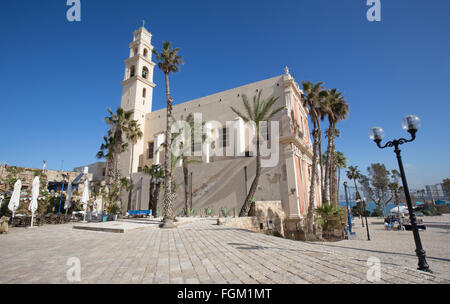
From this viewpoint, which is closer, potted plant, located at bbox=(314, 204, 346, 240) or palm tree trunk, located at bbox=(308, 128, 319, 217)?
potted plant, located at bbox=(314, 204, 346, 240)

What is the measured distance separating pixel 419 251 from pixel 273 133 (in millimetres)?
16238

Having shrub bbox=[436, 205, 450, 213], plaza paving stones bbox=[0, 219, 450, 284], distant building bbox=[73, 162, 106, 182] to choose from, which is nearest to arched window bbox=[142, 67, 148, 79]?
distant building bbox=[73, 162, 106, 182]

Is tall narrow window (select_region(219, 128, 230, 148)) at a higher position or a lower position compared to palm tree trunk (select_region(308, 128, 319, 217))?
higher

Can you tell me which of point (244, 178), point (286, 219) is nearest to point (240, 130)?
point (244, 178)

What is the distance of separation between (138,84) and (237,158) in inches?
756

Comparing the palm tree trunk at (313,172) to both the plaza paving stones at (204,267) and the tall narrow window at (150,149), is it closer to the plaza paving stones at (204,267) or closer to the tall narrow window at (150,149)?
the plaza paving stones at (204,267)

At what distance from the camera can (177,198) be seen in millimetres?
22969

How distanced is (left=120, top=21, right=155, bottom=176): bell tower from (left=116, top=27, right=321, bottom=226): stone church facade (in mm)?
176

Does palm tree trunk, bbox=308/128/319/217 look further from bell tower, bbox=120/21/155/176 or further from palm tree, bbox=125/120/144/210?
bell tower, bbox=120/21/155/176

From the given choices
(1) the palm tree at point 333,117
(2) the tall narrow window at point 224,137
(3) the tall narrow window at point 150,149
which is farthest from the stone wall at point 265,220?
(3) the tall narrow window at point 150,149

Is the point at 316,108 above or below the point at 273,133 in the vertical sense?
above

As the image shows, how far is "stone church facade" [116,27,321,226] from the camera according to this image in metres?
18.8

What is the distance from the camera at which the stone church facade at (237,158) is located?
1880cm
